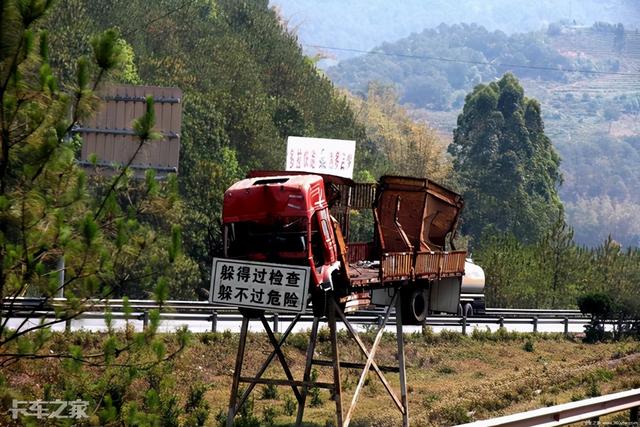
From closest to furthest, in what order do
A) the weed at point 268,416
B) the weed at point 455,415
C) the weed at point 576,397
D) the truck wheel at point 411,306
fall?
the weed at point 455,415, the truck wheel at point 411,306, the weed at point 268,416, the weed at point 576,397

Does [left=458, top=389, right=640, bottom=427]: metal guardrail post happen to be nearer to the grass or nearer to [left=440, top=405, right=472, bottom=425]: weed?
[left=440, top=405, right=472, bottom=425]: weed

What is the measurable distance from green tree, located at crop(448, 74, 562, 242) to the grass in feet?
256

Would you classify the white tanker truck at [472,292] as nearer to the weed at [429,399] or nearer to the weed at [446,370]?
the weed at [446,370]

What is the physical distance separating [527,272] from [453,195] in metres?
38.2

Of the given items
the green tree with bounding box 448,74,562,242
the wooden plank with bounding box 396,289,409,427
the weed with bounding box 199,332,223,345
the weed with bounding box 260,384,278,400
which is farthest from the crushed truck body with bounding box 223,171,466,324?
the green tree with bounding box 448,74,562,242

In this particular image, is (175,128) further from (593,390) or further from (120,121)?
(593,390)

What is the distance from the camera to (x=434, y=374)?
35.4m

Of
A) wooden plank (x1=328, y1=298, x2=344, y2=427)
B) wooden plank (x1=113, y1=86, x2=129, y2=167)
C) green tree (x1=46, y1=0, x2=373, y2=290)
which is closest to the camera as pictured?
wooden plank (x1=328, y1=298, x2=344, y2=427)

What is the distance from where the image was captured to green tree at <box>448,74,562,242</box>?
122 metres

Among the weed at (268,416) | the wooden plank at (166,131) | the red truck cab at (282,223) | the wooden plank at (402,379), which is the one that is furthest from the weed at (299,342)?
the red truck cab at (282,223)

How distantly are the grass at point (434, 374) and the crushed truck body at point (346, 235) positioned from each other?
2.55 meters

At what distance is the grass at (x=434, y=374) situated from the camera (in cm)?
2617

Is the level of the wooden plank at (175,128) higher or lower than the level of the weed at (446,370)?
higher

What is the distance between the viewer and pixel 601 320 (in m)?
45.9
